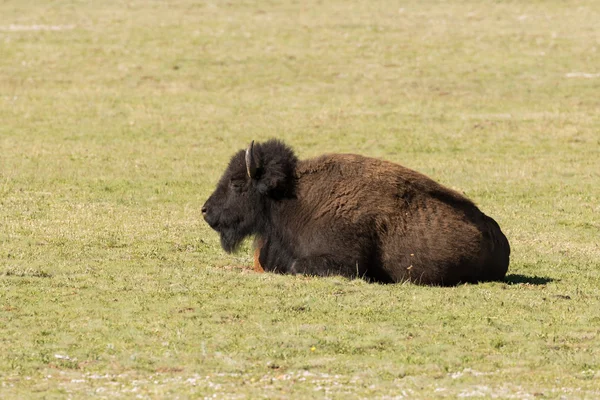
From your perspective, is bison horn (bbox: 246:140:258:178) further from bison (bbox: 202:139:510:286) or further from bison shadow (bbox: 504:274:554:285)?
bison shadow (bbox: 504:274:554:285)

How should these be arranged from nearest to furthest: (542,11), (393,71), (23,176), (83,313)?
1. (83,313)
2. (23,176)
3. (393,71)
4. (542,11)

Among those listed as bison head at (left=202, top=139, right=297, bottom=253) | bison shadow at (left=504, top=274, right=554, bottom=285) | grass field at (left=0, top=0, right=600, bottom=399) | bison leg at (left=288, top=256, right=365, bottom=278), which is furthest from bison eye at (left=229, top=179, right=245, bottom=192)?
bison shadow at (left=504, top=274, right=554, bottom=285)

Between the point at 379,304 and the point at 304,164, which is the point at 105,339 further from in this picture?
the point at 304,164

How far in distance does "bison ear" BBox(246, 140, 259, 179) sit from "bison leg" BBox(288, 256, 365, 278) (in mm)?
1388

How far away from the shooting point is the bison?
43.4 feet

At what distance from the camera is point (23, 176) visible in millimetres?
22438

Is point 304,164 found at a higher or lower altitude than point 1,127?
higher

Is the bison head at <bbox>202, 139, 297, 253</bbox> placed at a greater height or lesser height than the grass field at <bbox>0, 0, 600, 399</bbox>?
greater

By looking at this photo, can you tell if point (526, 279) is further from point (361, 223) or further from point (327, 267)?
point (327, 267)

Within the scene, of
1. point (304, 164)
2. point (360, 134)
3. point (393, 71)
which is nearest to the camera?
point (304, 164)

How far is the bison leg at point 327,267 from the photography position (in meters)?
13.3

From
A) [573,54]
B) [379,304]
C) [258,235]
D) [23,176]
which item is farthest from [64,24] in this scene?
[379,304]

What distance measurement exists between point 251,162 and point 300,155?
12.0 metres

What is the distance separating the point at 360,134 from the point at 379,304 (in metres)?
16.6
